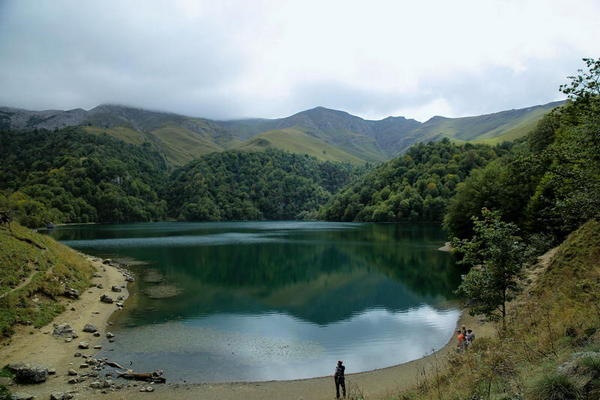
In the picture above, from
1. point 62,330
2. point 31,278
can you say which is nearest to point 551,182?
point 62,330

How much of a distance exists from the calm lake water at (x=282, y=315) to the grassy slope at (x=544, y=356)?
39.7 feet

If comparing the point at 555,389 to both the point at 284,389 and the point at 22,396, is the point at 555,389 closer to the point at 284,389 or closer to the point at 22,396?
the point at 284,389

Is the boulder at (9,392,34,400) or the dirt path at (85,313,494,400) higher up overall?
the boulder at (9,392,34,400)

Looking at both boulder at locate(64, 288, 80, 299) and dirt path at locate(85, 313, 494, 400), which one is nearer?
dirt path at locate(85, 313, 494, 400)

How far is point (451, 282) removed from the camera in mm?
53781

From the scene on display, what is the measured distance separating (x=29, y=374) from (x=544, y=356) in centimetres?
2517

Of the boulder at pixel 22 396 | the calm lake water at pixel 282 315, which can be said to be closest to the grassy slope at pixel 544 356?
the calm lake water at pixel 282 315

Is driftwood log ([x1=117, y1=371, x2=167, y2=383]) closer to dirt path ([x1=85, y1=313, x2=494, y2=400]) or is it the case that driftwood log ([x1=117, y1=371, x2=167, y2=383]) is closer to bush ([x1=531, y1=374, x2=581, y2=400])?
dirt path ([x1=85, y1=313, x2=494, y2=400])

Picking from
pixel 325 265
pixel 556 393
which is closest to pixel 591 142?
pixel 556 393

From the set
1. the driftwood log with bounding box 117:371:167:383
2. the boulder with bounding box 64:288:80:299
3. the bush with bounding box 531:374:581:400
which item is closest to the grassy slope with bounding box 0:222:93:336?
the boulder with bounding box 64:288:80:299

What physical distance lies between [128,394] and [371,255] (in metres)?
63.9

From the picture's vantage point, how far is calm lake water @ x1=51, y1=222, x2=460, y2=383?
27.9 meters

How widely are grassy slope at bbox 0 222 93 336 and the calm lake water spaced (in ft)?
21.1

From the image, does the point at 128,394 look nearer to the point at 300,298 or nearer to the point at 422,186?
the point at 300,298
